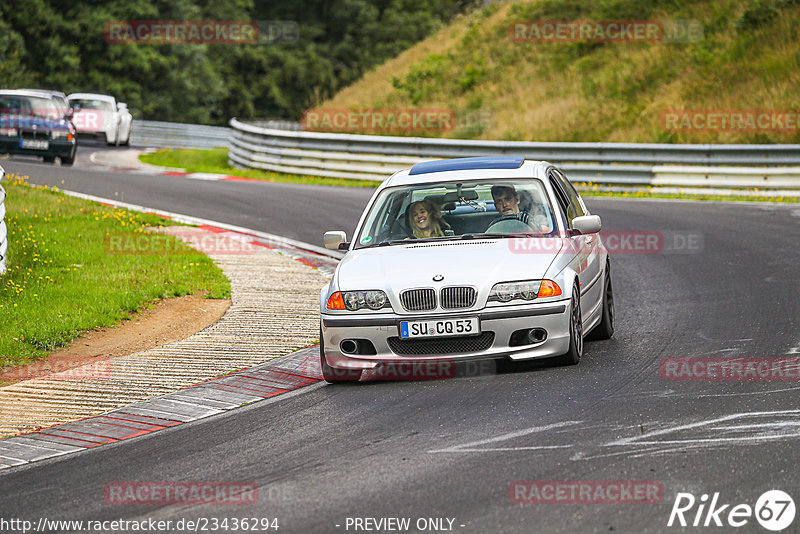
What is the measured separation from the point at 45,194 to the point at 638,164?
38.3ft

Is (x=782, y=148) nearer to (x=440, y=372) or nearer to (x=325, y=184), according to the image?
(x=325, y=184)

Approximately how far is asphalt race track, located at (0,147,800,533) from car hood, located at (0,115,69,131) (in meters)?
21.6

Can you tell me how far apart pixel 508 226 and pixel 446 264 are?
3.33ft

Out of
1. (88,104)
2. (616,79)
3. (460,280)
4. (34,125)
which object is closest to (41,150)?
(34,125)

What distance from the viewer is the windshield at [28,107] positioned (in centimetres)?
2842

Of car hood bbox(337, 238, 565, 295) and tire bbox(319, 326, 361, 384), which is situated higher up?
Answer: car hood bbox(337, 238, 565, 295)

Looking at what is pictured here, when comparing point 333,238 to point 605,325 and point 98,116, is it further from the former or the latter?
point 98,116

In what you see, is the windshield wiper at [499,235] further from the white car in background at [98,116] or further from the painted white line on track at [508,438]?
the white car in background at [98,116]

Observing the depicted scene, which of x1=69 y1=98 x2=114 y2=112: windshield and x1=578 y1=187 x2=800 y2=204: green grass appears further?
x1=69 y1=98 x2=114 y2=112: windshield

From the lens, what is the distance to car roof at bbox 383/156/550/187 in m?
9.47

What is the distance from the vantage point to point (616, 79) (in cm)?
3059

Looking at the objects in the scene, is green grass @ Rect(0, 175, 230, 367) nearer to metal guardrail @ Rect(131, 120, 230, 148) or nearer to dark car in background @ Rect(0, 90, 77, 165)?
dark car in background @ Rect(0, 90, 77, 165)

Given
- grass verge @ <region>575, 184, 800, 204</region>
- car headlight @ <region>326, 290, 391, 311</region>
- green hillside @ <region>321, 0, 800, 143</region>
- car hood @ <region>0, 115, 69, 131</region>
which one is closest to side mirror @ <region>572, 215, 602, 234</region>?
car headlight @ <region>326, 290, 391, 311</region>

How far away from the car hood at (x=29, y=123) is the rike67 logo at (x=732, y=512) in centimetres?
2580
